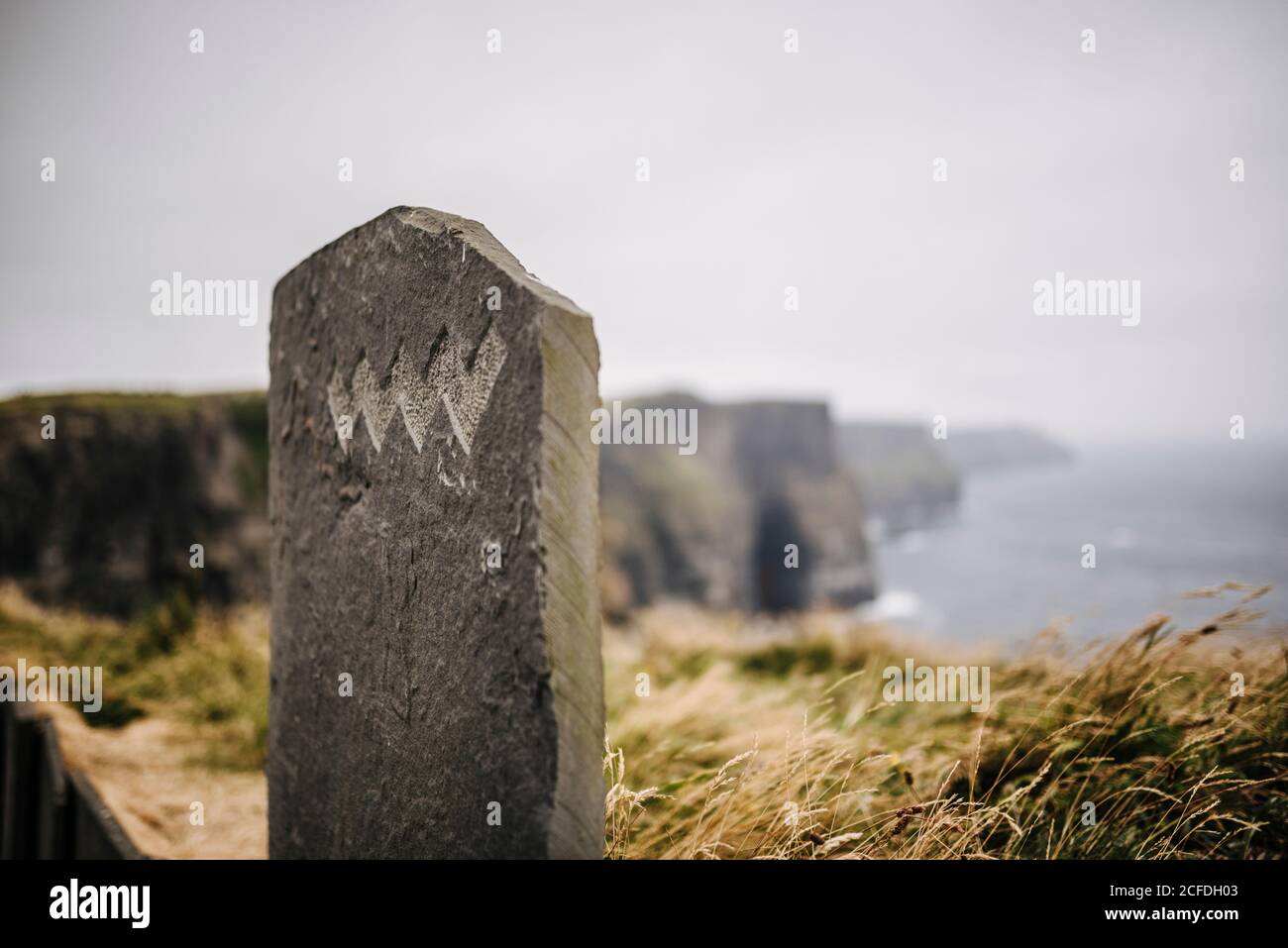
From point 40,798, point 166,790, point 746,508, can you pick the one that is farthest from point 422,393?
point 746,508

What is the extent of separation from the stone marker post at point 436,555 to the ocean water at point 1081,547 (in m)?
2.96

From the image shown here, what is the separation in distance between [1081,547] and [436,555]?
27935 millimetres

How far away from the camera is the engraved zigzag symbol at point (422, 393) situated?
169 cm

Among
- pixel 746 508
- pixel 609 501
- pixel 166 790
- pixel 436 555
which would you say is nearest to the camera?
pixel 436 555

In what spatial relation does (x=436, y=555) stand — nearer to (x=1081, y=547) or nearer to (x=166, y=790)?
(x=166, y=790)

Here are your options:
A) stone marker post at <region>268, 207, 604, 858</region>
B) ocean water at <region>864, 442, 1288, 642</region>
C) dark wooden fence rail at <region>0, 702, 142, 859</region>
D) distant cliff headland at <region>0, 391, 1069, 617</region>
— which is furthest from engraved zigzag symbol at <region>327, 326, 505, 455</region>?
ocean water at <region>864, 442, 1288, 642</region>

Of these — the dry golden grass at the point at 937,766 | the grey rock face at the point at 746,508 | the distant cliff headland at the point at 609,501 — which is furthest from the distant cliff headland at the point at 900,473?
the dry golden grass at the point at 937,766

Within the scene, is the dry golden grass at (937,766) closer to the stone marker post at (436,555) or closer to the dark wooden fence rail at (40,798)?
the dark wooden fence rail at (40,798)

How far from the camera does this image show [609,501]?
131ft

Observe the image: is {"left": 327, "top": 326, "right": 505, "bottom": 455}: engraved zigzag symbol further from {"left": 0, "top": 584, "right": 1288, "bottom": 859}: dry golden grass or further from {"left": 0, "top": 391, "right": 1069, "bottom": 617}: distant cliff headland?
{"left": 0, "top": 584, "right": 1288, "bottom": 859}: dry golden grass

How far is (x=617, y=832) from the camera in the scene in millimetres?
2197

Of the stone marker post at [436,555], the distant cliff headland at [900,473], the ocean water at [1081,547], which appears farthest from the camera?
the distant cliff headland at [900,473]
